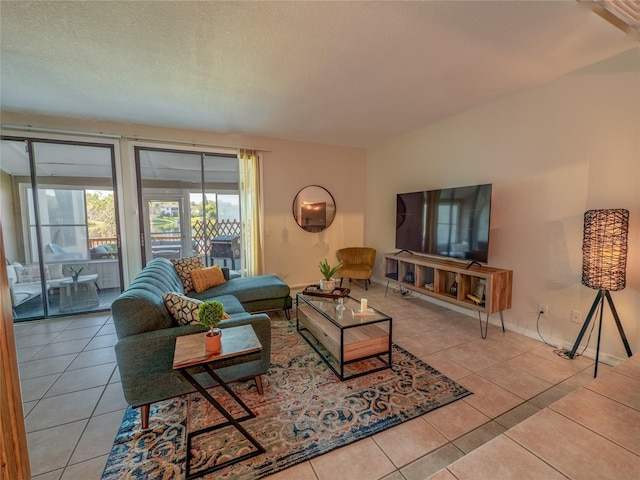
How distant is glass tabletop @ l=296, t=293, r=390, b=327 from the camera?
2189mm

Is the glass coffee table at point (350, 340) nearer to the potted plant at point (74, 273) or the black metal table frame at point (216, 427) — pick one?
the black metal table frame at point (216, 427)

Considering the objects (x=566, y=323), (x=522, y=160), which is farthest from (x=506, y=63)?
(x=566, y=323)

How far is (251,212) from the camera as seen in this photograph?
417cm

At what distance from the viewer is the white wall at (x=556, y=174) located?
2.11 meters

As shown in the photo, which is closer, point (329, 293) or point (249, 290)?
point (329, 293)

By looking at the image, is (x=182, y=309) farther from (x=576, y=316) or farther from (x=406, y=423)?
(x=576, y=316)

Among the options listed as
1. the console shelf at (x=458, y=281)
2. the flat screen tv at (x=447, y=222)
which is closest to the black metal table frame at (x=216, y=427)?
the console shelf at (x=458, y=281)

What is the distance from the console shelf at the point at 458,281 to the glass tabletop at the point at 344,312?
117 centimetres

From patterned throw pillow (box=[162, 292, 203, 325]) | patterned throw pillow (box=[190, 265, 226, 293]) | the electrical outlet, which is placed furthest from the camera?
patterned throw pillow (box=[190, 265, 226, 293])

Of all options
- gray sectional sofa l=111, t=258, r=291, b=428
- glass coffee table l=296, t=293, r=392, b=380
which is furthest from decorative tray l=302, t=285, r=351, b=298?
gray sectional sofa l=111, t=258, r=291, b=428

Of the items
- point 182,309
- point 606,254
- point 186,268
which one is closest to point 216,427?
point 182,309

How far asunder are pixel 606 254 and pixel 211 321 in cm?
281

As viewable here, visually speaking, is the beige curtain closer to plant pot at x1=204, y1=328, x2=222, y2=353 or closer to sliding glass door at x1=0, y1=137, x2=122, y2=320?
sliding glass door at x1=0, y1=137, x2=122, y2=320

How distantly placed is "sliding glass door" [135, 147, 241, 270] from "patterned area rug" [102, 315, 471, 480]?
8.51 feet
